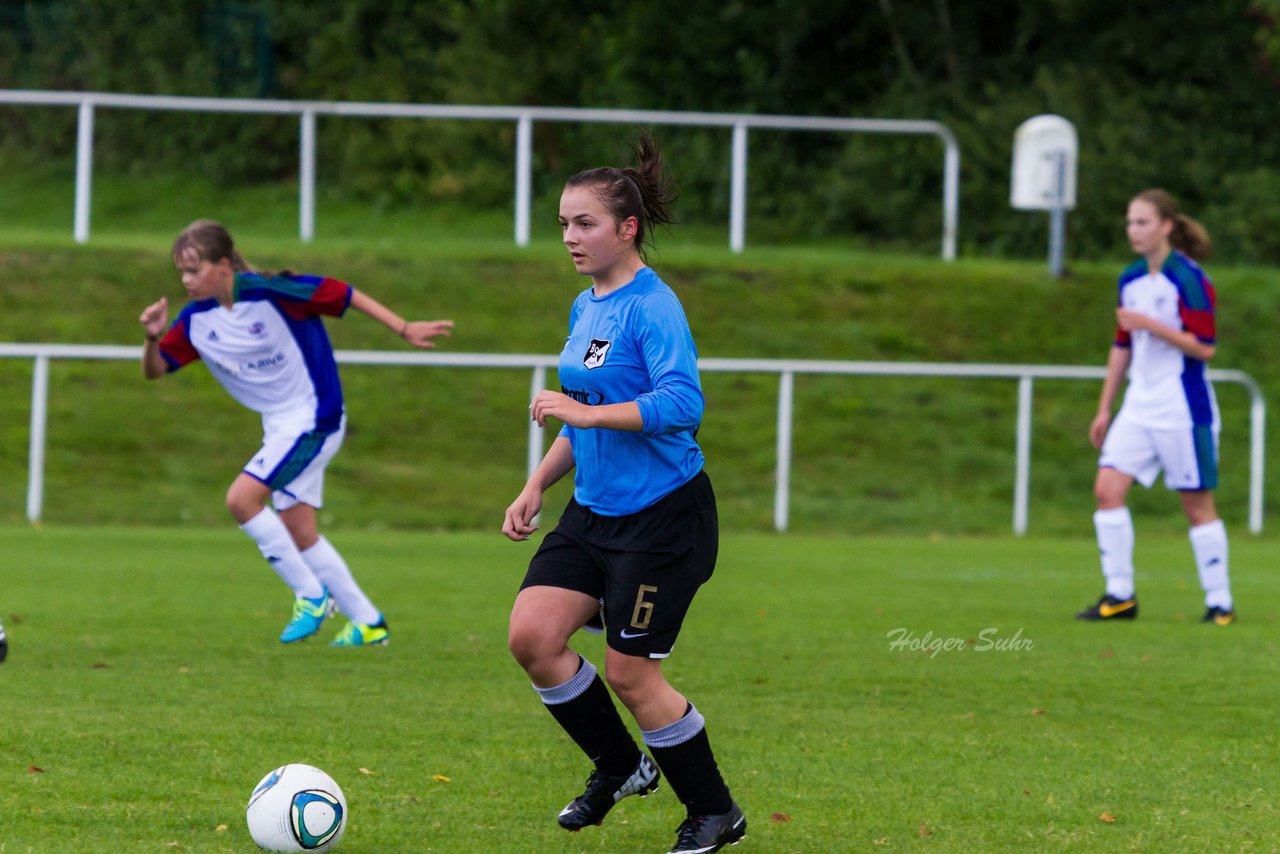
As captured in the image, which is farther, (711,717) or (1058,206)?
(1058,206)

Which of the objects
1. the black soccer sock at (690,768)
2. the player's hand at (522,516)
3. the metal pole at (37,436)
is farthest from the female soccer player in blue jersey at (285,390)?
the metal pole at (37,436)

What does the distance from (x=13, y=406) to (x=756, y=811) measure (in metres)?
11.5

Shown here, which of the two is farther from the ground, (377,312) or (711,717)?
(377,312)

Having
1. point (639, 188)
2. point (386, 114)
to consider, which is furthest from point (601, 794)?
point (386, 114)

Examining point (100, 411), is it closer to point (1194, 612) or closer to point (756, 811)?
point (1194, 612)

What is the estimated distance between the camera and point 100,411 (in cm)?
1513

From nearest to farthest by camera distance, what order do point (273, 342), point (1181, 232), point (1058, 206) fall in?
point (273, 342) → point (1181, 232) → point (1058, 206)

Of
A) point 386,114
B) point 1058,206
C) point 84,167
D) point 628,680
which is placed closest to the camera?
point 628,680

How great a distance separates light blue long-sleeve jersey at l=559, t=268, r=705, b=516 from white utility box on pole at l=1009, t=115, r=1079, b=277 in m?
14.0

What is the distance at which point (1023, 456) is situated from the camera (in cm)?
1428

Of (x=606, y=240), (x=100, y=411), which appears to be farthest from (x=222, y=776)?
(x=100, y=411)

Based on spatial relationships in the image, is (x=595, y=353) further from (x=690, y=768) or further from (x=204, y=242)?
(x=204, y=242)

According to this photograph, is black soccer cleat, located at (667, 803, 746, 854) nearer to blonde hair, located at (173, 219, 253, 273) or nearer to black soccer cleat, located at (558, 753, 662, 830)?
black soccer cleat, located at (558, 753, 662, 830)

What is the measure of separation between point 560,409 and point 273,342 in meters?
3.93
